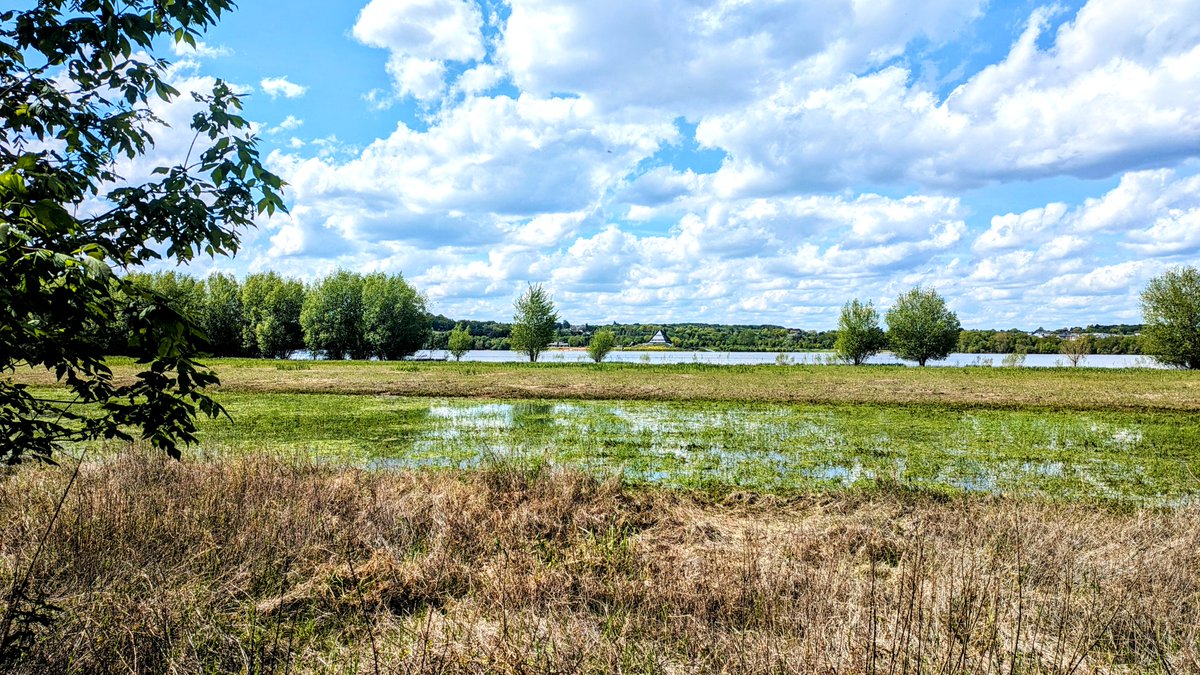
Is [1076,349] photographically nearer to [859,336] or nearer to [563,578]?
[859,336]

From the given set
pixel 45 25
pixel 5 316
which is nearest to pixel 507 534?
pixel 5 316

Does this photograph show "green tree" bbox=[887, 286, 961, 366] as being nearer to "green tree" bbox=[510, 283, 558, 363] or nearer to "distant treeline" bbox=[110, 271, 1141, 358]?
"distant treeline" bbox=[110, 271, 1141, 358]

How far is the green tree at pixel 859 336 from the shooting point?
67125 millimetres

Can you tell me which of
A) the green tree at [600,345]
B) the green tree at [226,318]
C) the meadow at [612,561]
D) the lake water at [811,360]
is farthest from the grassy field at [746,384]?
the green tree at [226,318]

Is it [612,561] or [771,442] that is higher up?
[612,561]

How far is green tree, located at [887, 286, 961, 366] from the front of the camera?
63.7m

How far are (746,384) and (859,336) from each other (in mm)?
40814

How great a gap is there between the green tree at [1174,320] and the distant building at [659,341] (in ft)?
224

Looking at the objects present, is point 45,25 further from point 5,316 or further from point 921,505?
point 921,505

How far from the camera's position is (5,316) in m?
2.68

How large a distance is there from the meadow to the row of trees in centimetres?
5086

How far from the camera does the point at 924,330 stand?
211 feet

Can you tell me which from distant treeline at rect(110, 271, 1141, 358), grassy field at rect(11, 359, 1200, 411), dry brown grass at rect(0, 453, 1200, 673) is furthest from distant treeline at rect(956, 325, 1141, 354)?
dry brown grass at rect(0, 453, 1200, 673)

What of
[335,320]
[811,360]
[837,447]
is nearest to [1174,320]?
[811,360]
